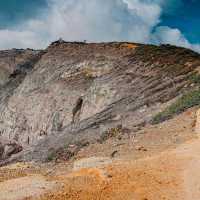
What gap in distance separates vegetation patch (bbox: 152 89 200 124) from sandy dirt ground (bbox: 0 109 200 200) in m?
6.11

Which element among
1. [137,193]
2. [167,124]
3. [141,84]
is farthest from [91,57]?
[137,193]

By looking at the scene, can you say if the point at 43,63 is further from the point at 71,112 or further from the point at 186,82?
the point at 186,82

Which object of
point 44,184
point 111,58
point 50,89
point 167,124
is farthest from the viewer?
point 50,89

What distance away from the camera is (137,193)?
1565 centimetres

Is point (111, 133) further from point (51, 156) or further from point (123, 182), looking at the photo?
point (123, 182)

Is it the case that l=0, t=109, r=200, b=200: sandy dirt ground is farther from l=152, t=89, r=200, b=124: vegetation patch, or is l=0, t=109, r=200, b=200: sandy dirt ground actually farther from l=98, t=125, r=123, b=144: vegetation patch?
l=152, t=89, r=200, b=124: vegetation patch

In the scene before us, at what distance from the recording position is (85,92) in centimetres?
5012

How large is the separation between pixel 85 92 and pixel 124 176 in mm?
33299

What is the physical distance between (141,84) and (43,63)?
2251 cm

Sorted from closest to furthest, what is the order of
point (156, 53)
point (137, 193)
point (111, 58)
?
point (137, 193)
point (156, 53)
point (111, 58)

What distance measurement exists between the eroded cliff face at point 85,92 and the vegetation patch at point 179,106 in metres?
1.31

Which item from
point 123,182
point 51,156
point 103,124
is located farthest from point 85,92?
point 123,182

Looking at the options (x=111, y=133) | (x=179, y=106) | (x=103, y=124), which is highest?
(x=179, y=106)

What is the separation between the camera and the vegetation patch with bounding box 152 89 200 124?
29.5 meters
